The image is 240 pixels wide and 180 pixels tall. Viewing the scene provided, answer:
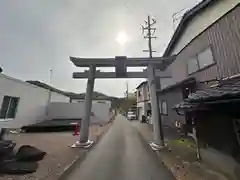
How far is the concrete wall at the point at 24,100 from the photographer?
11.0 meters

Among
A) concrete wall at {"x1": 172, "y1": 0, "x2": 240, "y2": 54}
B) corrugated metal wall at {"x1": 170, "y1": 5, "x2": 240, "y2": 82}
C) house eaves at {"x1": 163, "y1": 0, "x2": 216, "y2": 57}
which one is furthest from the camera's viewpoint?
house eaves at {"x1": 163, "y1": 0, "x2": 216, "y2": 57}

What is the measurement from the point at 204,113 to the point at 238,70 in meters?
2.52

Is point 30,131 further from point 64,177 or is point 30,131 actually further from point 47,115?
point 64,177

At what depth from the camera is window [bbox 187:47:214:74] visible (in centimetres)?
813

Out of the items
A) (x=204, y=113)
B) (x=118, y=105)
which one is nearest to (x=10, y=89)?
(x=204, y=113)

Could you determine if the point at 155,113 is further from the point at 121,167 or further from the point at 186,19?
the point at 186,19

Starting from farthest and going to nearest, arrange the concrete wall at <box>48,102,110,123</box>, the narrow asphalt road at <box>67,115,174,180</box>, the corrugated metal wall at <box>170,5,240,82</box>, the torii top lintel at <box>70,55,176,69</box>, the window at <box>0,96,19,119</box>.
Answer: the concrete wall at <box>48,102,110,123</box> < the window at <box>0,96,19,119</box> < the torii top lintel at <box>70,55,176,69</box> < the corrugated metal wall at <box>170,5,240,82</box> < the narrow asphalt road at <box>67,115,174,180</box>

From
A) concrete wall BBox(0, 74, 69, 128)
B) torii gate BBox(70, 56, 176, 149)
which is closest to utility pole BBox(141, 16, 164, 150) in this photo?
torii gate BBox(70, 56, 176, 149)

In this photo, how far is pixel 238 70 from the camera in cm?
620

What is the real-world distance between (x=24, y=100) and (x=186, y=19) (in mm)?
14058

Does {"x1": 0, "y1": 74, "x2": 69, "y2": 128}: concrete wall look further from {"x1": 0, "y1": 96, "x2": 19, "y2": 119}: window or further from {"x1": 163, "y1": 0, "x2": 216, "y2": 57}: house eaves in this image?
{"x1": 163, "y1": 0, "x2": 216, "y2": 57}: house eaves

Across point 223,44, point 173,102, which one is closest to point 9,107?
point 173,102

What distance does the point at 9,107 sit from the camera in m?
11.6

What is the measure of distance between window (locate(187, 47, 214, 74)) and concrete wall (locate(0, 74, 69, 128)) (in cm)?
1228
